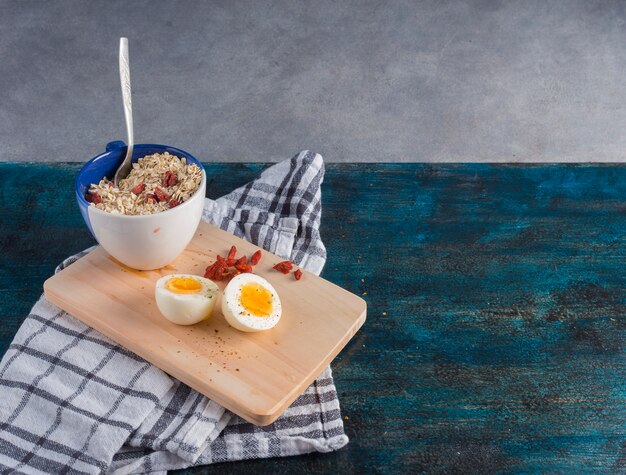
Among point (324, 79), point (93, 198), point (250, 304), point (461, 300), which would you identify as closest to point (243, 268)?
point (250, 304)

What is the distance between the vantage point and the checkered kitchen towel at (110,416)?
148cm

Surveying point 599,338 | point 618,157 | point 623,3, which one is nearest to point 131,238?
point 599,338

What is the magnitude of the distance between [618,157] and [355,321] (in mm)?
2707

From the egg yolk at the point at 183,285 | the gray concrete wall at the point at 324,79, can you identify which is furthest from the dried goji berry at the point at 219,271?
the gray concrete wall at the point at 324,79

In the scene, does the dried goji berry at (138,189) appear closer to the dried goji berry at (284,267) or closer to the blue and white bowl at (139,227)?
the blue and white bowl at (139,227)

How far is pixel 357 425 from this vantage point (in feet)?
5.08

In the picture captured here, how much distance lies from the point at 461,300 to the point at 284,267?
419 millimetres

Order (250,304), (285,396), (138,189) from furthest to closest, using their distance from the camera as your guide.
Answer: (138,189)
(250,304)
(285,396)

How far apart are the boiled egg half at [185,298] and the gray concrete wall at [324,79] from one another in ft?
7.01

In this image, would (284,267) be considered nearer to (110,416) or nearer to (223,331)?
(223,331)

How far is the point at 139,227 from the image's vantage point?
164 centimetres

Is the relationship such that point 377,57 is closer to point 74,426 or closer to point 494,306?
point 494,306

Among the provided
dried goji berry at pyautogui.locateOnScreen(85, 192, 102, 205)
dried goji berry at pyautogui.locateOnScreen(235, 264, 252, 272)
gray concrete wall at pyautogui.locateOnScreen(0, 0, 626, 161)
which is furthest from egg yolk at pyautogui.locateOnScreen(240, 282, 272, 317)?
gray concrete wall at pyautogui.locateOnScreen(0, 0, 626, 161)

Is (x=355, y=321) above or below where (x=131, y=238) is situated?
below
